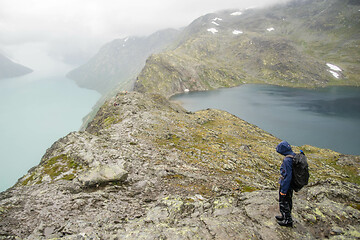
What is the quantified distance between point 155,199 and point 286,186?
850 cm

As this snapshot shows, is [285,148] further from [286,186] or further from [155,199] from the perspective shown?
[155,199]

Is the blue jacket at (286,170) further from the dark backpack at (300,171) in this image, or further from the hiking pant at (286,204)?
the hiking pant at (286,204)

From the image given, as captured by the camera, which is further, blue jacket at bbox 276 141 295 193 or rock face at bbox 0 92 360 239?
rock face at bbox 0 92 360 239

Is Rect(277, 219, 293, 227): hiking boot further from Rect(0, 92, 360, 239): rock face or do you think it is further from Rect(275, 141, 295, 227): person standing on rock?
Rect(0, 92, 360, 239): rock face

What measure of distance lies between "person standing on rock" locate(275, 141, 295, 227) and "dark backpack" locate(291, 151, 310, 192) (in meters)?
0.21

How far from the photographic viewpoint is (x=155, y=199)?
43.0 ft

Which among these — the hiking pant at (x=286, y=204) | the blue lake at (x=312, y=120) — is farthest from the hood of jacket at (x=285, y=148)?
the blue lake at (x=312, y=120)

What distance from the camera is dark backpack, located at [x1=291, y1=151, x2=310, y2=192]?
8750mm

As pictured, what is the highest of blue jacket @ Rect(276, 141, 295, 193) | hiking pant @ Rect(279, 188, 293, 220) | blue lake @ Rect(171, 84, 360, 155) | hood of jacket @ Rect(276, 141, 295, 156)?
hood of jacket @ Rect(276, 141, 295, 156)

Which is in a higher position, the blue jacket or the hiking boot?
the blue jacket

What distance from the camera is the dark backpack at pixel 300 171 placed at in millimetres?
8750

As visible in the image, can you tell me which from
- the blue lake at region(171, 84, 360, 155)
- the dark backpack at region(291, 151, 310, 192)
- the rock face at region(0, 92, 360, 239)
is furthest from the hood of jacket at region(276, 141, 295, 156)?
the blue lake at region(171, 84, 360, 155)

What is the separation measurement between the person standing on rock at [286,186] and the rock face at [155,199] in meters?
0.49

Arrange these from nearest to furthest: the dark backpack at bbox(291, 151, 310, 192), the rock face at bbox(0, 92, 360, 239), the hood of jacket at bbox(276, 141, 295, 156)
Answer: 1. the dark backpack at bbox(291, 151, 310, 192)
2. the hood of jacket at bbox(276, 141, 295, 156)
3. the rock face at bbox(0, 92, 360, 239)
